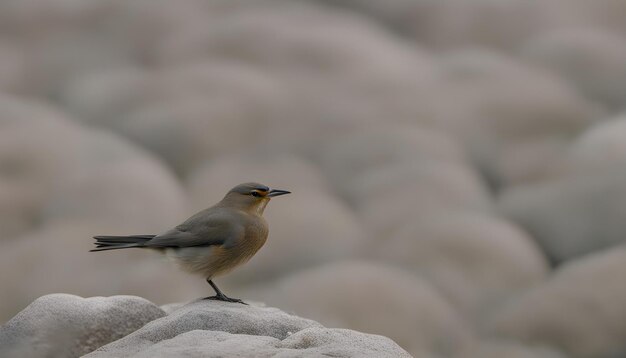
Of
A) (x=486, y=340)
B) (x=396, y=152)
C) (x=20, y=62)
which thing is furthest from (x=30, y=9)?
(x=486, y=340)

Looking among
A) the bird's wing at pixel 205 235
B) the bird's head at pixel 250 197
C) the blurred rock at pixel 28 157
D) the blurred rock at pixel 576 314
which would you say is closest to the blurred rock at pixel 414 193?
the blurred rock at pixel 576 314

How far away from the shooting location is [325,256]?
479 cm

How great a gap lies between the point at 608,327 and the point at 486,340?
0.50 m

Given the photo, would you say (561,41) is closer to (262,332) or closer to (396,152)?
(396,152)

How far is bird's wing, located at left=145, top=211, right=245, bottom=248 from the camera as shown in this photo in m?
2.90

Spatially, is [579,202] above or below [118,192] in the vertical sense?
above

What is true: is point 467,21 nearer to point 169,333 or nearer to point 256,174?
point 256,174

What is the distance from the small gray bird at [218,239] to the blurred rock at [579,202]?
2.26 metres

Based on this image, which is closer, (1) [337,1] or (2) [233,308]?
(2) [233,308]

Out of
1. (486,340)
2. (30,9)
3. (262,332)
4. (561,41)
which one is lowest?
(262,332)

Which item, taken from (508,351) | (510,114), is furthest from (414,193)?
(508,351)

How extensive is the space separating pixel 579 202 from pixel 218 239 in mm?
2549

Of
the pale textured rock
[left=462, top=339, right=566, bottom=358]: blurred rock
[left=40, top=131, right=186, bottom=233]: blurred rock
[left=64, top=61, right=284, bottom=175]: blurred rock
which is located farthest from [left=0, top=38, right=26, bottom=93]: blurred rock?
the pale textured rock

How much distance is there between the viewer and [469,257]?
15.2ft
